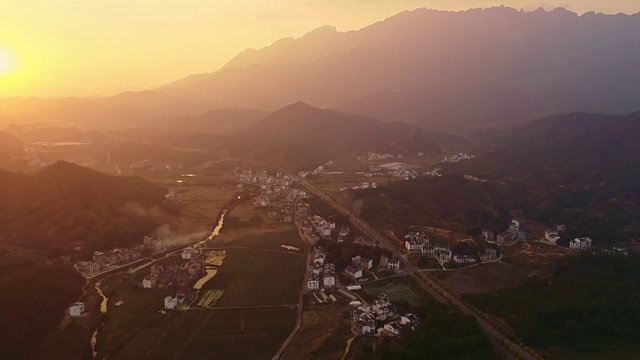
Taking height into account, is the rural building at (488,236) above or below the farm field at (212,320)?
above

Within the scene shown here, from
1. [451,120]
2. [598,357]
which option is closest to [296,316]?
[598,357]

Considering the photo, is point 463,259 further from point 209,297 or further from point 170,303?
point 170,303

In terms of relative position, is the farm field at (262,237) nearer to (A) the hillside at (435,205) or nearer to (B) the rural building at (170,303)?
(A) the hillside at (435,205)

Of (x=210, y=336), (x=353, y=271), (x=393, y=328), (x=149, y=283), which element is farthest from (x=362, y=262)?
(x=149, y=283)

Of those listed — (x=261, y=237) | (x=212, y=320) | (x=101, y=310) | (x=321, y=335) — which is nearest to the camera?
(x=321, y=335)

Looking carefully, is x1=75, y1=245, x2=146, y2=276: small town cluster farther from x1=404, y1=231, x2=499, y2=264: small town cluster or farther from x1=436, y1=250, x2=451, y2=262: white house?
x1=436, y1=250, x2=451, y2=262: white house

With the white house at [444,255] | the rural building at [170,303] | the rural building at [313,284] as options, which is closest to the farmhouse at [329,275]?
the rural building at [313,284]

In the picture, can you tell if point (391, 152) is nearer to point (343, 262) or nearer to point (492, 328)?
point (343, 262)
